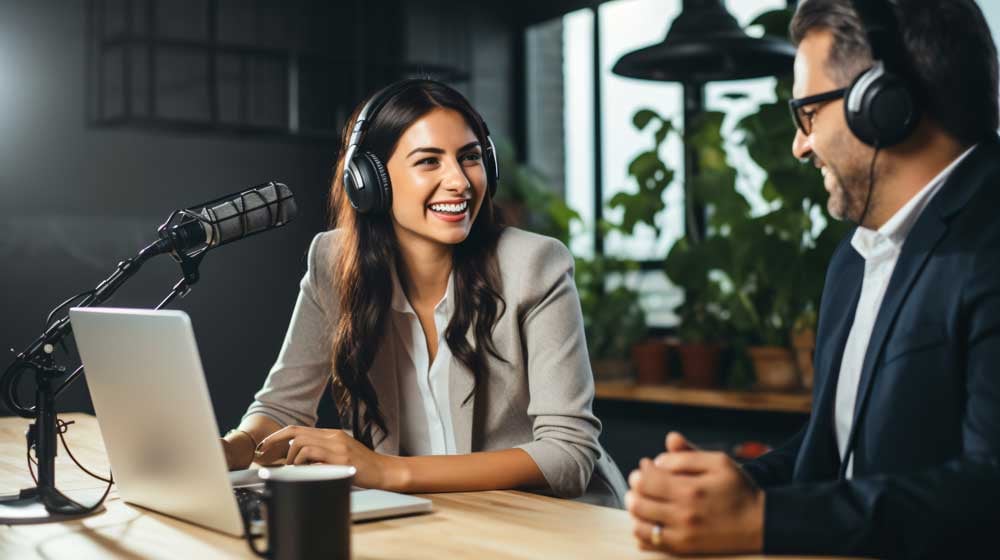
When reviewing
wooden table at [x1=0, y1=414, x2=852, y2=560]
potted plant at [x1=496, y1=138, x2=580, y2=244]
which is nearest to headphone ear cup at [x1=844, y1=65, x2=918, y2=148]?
wooden table at [x1=0, y1=414, x2=852, y2=560]

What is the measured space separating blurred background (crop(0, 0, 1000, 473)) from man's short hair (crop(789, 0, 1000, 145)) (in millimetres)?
1967

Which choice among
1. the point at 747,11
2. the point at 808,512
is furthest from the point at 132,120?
the point at 808,512

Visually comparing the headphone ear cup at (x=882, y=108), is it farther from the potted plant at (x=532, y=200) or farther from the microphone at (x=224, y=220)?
the potted plant at (x=532, y=200)

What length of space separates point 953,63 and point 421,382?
1.04 meters

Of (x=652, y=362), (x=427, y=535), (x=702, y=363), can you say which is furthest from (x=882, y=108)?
(x=652, y=362)

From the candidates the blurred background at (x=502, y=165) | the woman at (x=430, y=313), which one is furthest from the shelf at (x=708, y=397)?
the woman at (x=430, y=313)

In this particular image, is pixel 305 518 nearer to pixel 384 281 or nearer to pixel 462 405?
pixel 462 405

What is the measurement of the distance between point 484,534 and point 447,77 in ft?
13.4

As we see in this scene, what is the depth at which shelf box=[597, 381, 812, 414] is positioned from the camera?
3.46m

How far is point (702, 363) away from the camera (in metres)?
3.88

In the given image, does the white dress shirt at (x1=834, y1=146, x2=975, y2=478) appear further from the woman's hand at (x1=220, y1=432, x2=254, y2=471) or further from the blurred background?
the blurred background

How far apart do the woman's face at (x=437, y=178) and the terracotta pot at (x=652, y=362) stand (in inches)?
92.7

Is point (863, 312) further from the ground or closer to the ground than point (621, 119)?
closer to the ground

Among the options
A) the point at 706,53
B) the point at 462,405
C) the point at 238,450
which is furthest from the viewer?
the point at 706,53
